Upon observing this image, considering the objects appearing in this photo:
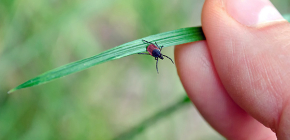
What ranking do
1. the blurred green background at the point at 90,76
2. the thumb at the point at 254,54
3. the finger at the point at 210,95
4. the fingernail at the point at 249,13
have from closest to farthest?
the thumb at the point at 254,54, the fingernail at the point at 249,13, the finger at the point at 210,95, the blurred green background at the point at 90,76

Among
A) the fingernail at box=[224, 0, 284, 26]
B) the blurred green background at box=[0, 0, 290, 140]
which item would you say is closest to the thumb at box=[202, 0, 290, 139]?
the fingernail at box=[224, 0, 284, 26]

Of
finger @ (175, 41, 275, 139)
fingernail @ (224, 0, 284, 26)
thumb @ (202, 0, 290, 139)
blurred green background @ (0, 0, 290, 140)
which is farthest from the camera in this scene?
blurred green background @ (0, 0, 290, 140)

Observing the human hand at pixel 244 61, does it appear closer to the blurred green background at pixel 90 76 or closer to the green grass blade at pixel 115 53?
the green grass blade at pixel 115 53

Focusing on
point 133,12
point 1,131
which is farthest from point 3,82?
point 133,12

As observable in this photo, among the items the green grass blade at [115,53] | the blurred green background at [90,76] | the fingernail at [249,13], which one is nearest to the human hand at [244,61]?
the fingernail at [249,13]

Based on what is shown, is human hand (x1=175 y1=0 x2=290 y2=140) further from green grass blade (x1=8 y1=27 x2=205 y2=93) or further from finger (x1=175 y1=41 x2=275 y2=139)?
green grass blade (x1=8 y1=27 x2=205 y2=93)

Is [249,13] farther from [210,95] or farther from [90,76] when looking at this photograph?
[90,76]

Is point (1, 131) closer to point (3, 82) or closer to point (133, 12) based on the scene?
point (3, 82)
